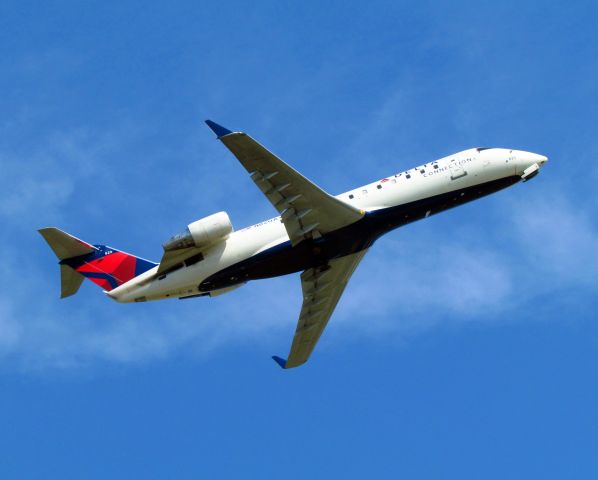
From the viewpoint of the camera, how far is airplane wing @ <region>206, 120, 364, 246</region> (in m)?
50.8

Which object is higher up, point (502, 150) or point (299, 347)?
→ point (502, 150)

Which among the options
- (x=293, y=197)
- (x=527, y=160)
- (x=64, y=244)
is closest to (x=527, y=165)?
(x=527, y=160)

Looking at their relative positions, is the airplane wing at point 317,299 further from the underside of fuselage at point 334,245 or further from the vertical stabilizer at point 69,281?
the vertical stabilizer at point 69,281

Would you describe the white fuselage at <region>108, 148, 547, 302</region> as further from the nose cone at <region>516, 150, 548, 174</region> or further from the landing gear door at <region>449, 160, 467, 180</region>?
the nose cone at <region>516, 150, 548, 174</region>

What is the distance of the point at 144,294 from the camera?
181ft

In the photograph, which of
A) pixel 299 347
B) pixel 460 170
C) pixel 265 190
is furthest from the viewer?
pixel 299 347

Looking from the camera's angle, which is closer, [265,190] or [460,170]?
[265,190]

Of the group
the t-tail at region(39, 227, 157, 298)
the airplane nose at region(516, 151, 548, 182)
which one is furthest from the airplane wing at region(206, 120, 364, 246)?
the airplane nose at region(516, 151, 548, 182)

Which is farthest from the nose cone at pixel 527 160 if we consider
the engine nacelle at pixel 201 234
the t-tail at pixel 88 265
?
the t-tail at pixel 88 265

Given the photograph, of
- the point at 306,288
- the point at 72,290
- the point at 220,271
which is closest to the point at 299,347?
the point at 306,288

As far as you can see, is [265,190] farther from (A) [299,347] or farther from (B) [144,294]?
(A) [299,347]

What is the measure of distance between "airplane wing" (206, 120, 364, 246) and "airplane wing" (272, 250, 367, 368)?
11.8ft

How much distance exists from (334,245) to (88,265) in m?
13.9

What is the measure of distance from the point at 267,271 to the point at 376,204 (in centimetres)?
701
